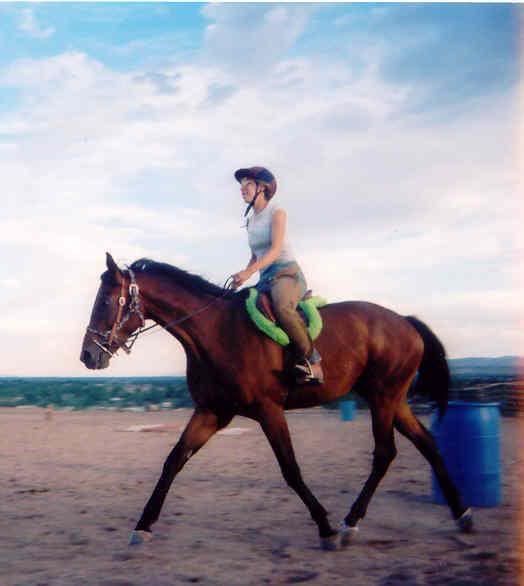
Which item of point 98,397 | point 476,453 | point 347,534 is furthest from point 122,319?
point 98,397

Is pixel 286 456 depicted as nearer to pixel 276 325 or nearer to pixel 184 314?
pixel 276 325

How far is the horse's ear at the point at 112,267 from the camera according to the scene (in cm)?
596

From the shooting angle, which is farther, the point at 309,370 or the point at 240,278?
the point at 240,278

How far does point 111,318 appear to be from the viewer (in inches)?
236

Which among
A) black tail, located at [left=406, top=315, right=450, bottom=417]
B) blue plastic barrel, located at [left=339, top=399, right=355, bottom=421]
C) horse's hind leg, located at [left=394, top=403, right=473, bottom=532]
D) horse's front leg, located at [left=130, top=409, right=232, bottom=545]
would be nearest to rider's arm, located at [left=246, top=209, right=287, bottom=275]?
horse's front leg, located at [left=130, top=409, right=232, bottom=545]

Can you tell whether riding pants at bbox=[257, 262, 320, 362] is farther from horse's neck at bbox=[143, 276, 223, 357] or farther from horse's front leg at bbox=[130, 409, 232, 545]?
horse's front leg at bbox=[130, 409, 232, 545]

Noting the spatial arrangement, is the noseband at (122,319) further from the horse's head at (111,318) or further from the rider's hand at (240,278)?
the rider's hand at (240,278)

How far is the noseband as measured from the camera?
5949 millimetres

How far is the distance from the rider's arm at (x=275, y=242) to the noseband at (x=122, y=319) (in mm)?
958

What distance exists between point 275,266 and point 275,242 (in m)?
0.24

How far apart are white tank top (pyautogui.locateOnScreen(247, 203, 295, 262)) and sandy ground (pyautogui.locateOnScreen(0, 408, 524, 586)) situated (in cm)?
239

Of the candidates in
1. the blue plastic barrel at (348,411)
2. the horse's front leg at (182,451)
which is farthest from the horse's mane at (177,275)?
the blue plastic barrel at (348,411)

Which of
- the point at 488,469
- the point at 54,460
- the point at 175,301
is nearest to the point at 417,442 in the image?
the point at 488,469

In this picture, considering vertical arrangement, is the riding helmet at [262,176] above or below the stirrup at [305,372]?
above
